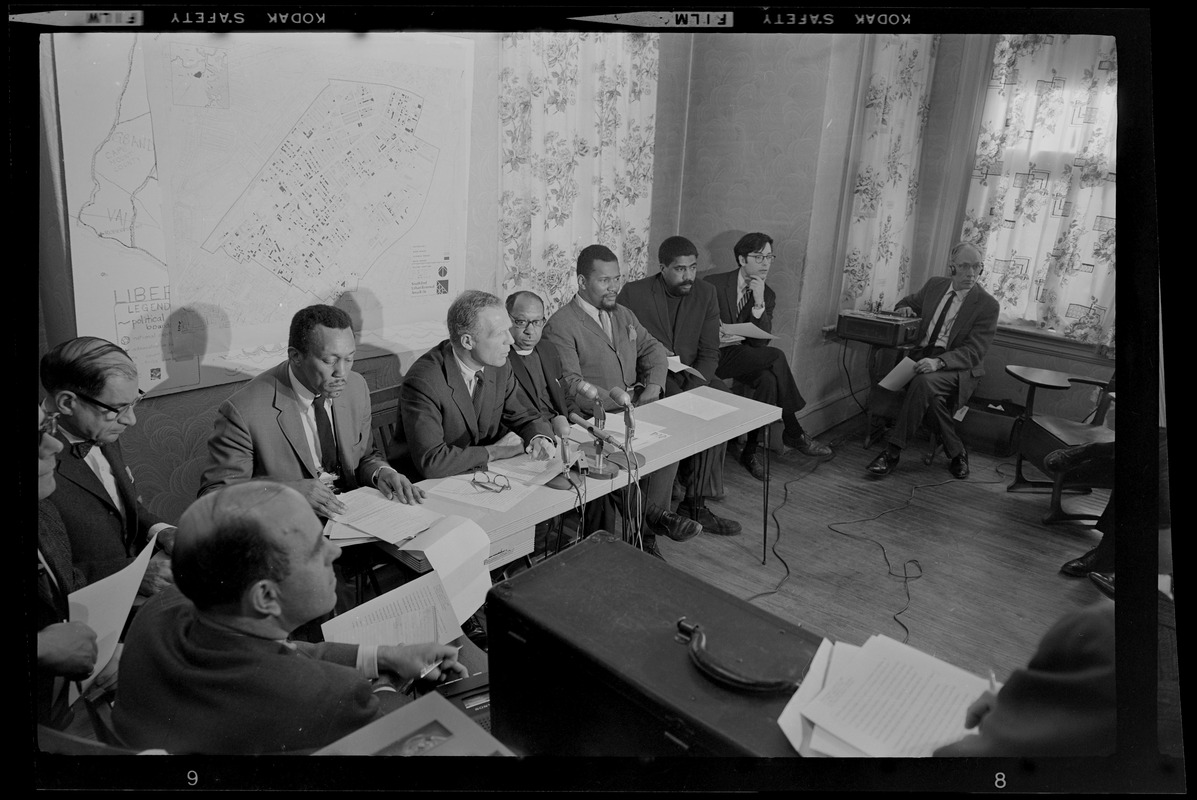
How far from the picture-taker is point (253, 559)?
1.11 meters

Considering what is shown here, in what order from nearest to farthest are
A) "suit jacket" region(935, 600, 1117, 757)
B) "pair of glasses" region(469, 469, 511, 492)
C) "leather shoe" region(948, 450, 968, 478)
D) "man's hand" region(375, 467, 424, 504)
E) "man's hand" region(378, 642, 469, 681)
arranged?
"suit jacket" region(935, 600, 1117, 757), "man's hand" region(378, 642, 469, 681), "leather shoe" region(948, 450, 968, 478), "man's hand" region(375, 467, 424, 504), "pair of glasses" region(469, 469, 511, 492)

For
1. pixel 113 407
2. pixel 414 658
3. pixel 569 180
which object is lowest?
pixel 414 658

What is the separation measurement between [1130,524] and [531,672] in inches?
42.4

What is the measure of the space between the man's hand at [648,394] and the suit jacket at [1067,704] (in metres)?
0.88

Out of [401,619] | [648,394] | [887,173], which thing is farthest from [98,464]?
[887,173]

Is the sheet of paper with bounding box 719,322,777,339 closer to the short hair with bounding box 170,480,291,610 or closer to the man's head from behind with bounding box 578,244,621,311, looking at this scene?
the man's head from behind with bounding box 578,244,621,311

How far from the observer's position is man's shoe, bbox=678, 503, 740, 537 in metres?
1.42

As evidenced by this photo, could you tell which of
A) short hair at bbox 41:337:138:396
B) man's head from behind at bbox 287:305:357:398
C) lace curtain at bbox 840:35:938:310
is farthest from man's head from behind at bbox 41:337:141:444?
lace curtain at bbox 840:35:938:310

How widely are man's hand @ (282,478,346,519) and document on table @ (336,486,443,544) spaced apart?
19 mm

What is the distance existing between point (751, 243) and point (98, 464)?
1.29 metres

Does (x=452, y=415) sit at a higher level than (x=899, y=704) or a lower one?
higher

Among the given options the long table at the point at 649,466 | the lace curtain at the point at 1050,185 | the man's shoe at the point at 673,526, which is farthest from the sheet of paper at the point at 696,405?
the lace curtain at the point at 1050,185

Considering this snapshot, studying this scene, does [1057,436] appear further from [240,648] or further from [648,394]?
[240,648]

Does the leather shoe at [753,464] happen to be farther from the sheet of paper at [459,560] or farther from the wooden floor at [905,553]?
the sheet of paper at [459,560]
